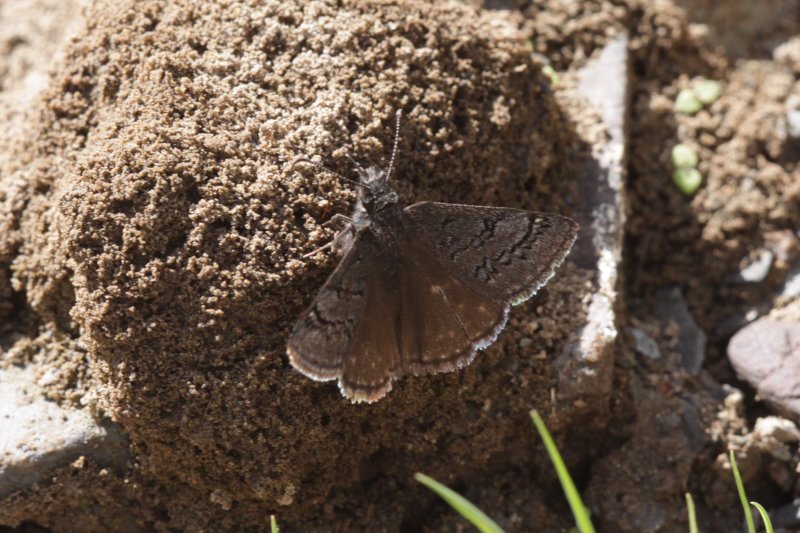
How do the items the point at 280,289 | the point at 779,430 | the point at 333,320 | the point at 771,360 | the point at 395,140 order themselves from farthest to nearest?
the point at 771,360 → the point at 779,430 → the point at 395,140 → the point at 280,289 → the point at 333,320

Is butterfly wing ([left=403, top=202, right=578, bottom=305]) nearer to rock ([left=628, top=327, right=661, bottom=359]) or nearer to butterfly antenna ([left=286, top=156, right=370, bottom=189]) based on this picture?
butterfly antenna ([left=286, top=156, right=370, bottom=189])

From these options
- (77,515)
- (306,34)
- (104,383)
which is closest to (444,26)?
(306,34)

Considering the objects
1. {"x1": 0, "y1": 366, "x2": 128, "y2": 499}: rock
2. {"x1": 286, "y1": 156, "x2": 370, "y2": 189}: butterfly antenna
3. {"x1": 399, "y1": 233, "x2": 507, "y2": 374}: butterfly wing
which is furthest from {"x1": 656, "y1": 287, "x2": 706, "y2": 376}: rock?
{"x1": 0, "y1": 366, "x2": 128, "y2": 499}: rock

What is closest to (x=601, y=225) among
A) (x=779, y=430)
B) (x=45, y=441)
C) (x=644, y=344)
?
(x=644, y=344)

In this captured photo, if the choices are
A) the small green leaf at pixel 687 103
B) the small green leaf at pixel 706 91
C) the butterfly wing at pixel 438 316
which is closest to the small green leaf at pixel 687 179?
the small green leaf at pixel 687 103

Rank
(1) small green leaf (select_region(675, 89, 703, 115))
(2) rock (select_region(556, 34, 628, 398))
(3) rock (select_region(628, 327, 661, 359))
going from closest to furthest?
(2) rock (select_region(556, 34, 628, 398)), (3) rock (select_region(628, 327, 661, 359)), (1) small green leaf (select_region(675, 89, 703, 115))

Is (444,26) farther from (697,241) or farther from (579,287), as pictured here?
(697,241)

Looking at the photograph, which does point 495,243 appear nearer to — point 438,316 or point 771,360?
point 438,316
